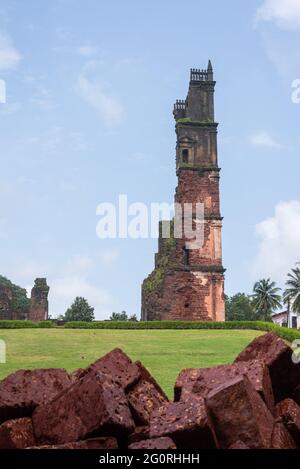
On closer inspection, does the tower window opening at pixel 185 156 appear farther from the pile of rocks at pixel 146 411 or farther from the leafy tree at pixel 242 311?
the pile of rocks at pixel 146 411

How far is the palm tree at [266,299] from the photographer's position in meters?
71.5

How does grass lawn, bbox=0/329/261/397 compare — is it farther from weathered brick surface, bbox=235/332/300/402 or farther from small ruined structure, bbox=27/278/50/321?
small ruined structure, bbox=27/278/50/321

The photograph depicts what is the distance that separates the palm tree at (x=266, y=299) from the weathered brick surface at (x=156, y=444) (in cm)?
6714

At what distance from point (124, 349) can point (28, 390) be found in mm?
15028

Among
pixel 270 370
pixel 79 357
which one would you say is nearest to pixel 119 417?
pixel 270 370

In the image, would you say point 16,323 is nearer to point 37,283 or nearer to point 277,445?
point 37,283

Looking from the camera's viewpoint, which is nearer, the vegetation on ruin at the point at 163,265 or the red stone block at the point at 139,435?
the red stone block at the point at 139,435

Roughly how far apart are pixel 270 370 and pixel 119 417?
2174mm

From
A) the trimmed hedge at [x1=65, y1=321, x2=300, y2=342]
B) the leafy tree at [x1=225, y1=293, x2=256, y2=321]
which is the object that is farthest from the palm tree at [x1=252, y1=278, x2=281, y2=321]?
the trimmed hedge at [x1=65, y1=321, x2=300, y2=342]

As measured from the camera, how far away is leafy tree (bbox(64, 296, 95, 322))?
64.5 metres

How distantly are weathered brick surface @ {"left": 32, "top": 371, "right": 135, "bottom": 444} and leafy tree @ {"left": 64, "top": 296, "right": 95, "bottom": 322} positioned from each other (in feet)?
187

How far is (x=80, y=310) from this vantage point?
67688 mm

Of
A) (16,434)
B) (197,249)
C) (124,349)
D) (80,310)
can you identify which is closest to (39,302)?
(197,249)

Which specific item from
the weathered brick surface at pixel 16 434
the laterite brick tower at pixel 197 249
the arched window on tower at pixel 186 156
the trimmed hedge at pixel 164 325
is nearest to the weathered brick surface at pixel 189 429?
the weathered brick surface at pixel 16 434
